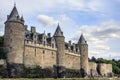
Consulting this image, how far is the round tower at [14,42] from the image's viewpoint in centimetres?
5401

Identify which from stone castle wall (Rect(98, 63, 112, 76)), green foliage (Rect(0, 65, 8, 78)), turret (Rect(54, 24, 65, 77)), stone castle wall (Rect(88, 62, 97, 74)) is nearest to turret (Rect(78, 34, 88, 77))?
stone castle wall (Rect(88, 62, 97, 74))

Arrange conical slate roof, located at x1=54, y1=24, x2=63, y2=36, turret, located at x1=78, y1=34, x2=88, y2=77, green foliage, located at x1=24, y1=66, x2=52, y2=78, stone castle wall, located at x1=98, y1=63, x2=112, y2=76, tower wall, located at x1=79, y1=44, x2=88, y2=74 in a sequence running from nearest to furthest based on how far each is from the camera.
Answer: green foliage, located at x1=24, y1=66, x2=52, y2=78 → conical slate roof, located at x1=54, y1=24, x2=63, y2=36 → turret, located at x1=78, y1=34, x2=88, y2=77 → tower wall, located at x1=79, y1=44, x2=88, y2=74 → stone castle wall, located at x1=98, y1=63, x2=112, y2=76

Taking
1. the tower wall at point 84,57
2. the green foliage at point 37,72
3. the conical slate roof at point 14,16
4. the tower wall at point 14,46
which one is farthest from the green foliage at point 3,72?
the tower wall at point 84,57

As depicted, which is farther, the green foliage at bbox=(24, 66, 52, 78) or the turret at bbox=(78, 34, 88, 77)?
the turret at bbox=(78, 34, 88, 77)

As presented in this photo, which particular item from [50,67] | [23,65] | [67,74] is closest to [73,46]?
[67,74]

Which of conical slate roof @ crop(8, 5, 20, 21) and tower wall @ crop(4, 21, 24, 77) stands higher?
conical slate roof @ crop(8, 5, 20, 21)

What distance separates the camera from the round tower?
54.0 meters

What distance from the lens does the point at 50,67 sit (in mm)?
65625

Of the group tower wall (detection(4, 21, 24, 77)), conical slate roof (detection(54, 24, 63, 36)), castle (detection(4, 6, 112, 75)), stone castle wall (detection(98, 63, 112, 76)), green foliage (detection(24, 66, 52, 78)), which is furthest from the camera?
stone castle wall (detection(98, 63, 112, 76))

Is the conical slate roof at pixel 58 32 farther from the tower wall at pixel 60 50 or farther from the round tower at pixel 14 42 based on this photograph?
the round tower at pixel 14 42

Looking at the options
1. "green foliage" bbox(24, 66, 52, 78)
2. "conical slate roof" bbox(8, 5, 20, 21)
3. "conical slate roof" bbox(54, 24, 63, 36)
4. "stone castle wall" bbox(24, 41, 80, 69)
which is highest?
"conical slate roof" bbox(8, 5, 20, 21)

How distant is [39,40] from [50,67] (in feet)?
21.2

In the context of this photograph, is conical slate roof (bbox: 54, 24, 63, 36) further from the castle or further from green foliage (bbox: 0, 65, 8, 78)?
green foliage (bbox: 0, 65, 8, 78)

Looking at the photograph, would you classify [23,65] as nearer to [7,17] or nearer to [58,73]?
[7,17]
